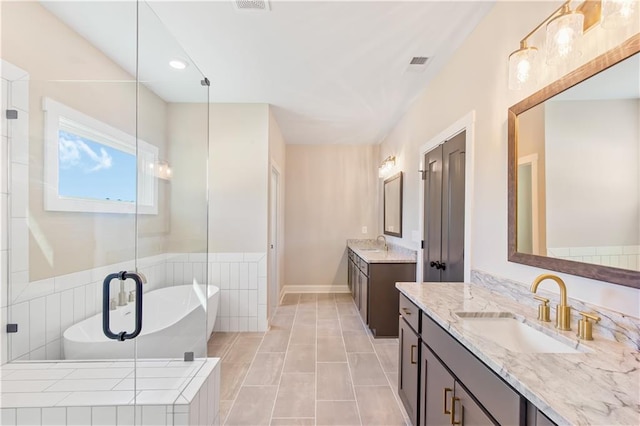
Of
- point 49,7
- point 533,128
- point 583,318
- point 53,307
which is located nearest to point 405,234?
point 533,128

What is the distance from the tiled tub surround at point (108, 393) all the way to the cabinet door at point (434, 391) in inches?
48.7

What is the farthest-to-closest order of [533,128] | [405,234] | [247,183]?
[405,234], [247,183], [533,128]

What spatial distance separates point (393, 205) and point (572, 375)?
3522 millimetres

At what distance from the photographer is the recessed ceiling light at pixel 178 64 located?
8.12 feet

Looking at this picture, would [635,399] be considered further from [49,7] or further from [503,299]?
[49,7]

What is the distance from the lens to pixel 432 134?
288 centimetres

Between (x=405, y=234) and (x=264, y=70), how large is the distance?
260 cm

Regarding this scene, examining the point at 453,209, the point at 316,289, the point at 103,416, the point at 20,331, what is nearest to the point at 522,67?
the point at 453,209

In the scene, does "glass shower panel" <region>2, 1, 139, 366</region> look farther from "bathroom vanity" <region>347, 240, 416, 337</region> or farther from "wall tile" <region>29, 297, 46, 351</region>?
"bathroom vanity" <region>347, 240, 416, 337</region>

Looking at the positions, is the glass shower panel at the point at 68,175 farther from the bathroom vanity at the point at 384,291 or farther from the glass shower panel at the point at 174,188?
the bathroom vanity at the point at 384,291

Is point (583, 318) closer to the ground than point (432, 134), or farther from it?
closer to the ground

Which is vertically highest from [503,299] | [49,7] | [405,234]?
[49,7]

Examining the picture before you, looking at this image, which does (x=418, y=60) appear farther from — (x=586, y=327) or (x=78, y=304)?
(x=78, y=304)

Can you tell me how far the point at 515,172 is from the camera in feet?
5.25
